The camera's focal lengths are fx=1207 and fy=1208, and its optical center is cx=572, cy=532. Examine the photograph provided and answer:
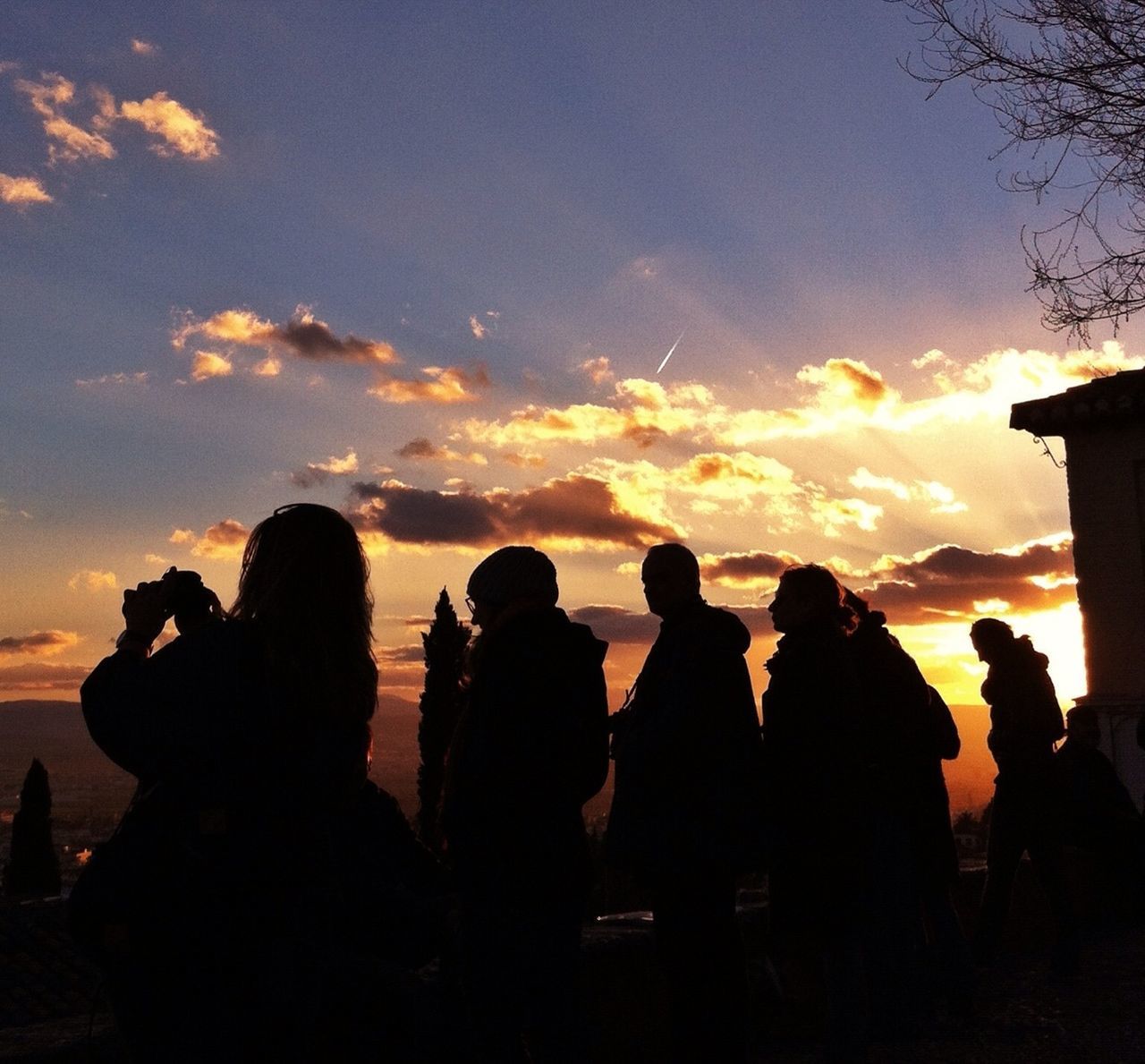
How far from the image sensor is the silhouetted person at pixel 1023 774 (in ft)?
21.8

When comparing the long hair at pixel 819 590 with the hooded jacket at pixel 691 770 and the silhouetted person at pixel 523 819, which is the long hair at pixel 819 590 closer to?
the hooded jacket at pixel 691 770

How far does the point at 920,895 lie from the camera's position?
5.69 meters

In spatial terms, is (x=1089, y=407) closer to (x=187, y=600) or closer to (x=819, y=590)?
(x=819, y=590)

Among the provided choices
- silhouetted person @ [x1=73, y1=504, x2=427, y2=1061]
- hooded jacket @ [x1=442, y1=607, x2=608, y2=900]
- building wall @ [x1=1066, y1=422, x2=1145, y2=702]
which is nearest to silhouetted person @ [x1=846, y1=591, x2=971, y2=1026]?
hooded jacket @ [x1=442, y1=607, x2=608, y2=900]

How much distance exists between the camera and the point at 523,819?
3.35 meters

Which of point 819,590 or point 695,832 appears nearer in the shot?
point 695,832

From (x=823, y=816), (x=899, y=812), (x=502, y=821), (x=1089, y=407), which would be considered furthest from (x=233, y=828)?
(x=1089, y=407)

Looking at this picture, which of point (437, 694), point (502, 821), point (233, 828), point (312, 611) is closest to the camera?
point (233, 828)

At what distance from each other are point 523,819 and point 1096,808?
625 cm

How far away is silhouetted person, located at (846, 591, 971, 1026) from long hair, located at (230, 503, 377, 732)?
122 inches

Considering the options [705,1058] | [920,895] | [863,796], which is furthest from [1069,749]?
[705,1058]

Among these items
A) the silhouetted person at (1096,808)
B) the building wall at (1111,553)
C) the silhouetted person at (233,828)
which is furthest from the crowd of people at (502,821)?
the building wall at (1111,553)

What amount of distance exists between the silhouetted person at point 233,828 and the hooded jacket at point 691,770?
1606 mm

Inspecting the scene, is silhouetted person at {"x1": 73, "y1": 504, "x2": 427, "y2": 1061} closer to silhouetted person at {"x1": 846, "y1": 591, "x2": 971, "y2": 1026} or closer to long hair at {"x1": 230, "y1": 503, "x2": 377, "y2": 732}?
long hair at {"x1": 230, "y1": 503, "x2": 377, "y2": 732}
